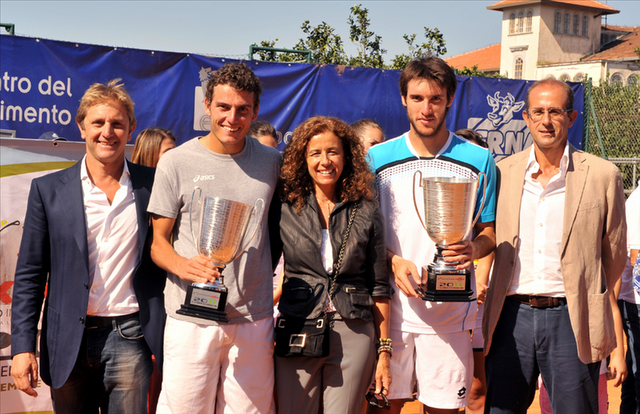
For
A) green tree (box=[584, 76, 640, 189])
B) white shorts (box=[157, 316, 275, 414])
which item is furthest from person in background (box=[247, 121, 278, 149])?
green tree (box=[584, 76, 640, 189])

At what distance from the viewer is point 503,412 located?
323cm

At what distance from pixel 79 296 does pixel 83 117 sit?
0.89m

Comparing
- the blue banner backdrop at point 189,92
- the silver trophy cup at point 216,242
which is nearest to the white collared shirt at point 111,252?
the silver trophy cup at point 216,242

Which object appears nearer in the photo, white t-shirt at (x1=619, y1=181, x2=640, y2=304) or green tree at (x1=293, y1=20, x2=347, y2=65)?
white t-shirt at (x1=619, y1=181, x2=640, y2=304)

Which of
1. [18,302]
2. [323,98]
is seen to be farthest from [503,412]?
[323,98]

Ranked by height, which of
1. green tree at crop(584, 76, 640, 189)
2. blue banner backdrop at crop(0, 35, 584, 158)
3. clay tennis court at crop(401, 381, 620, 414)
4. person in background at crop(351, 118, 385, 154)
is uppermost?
green tree at crop(584, 76, 640, 189)

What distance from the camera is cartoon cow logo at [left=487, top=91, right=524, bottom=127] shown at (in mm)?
8680

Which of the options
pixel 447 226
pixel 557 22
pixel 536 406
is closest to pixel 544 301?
pixel 447 226

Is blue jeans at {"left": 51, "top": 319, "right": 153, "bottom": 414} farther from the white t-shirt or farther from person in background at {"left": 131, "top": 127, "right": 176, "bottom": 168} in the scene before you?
the white t-shirt

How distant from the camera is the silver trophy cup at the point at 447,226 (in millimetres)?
2908

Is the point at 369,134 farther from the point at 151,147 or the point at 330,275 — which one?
the point at 330,275

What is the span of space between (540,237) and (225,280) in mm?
1640

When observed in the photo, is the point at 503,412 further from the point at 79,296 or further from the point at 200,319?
the point at 79,296

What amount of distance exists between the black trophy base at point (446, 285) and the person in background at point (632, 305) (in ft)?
6.11
